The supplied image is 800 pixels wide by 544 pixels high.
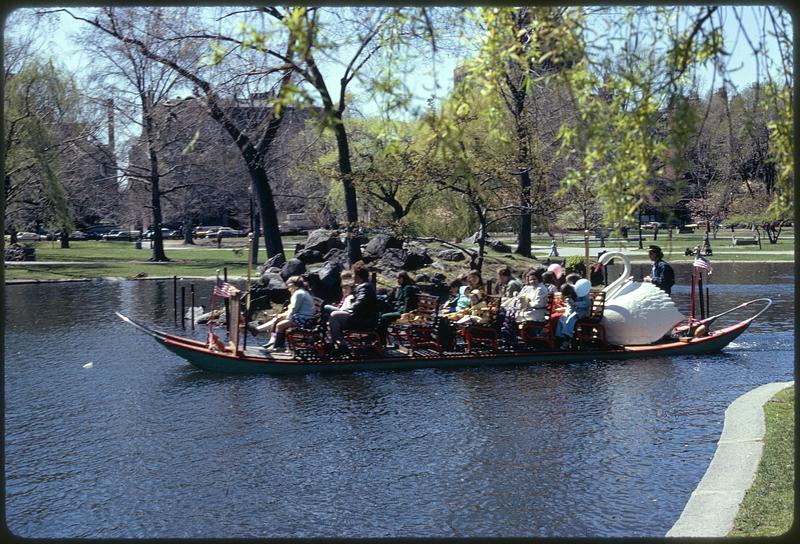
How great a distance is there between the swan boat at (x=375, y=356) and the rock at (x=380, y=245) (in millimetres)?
19370

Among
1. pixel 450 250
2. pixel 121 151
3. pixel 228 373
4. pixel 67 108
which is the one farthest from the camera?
pixel 121 151

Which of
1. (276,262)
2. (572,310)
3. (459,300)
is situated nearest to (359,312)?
(459,300)

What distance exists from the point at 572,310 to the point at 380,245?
20.2 meters

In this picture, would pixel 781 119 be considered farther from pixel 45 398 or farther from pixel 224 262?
pixel 224 262

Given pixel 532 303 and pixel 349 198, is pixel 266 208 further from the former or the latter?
pixel 532 303

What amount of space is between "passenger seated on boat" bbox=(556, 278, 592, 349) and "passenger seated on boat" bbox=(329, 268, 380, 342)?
3655 mm

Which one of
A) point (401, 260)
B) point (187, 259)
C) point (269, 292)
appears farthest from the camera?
point (187, 259)

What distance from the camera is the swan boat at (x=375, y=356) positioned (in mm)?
17938

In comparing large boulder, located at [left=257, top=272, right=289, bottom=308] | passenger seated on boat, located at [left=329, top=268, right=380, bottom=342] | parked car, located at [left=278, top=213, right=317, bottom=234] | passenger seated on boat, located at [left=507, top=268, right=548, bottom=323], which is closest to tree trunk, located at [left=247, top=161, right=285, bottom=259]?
large boulder, located at [left=257, top=272, right=289, bottom=308]

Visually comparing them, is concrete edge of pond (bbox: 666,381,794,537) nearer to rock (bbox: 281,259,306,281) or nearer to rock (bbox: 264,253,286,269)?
rock (bbox: 281,259,306,281)

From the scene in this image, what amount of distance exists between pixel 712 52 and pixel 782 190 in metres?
1.30

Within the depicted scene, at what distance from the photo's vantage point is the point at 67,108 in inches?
1982

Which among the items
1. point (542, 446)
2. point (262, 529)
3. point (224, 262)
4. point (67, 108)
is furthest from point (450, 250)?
point (262, 529)

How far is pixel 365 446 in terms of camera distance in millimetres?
12844
